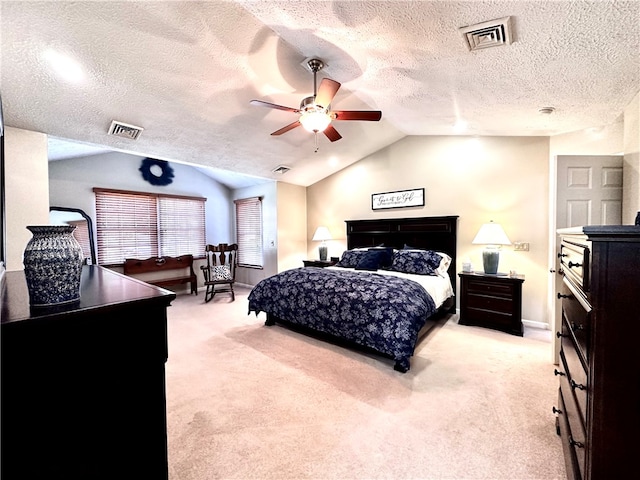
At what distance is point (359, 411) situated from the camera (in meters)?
2.00

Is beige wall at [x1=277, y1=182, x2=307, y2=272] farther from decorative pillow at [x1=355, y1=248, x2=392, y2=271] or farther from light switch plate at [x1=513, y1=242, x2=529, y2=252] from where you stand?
light switch plate at [x1=513, y1=242, x2=529, y2=252]

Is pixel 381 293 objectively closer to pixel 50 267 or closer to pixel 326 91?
pixel 326 91

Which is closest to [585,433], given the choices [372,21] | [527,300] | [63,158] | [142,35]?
[372,21]

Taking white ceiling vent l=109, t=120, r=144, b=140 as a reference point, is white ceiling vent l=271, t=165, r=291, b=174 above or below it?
below

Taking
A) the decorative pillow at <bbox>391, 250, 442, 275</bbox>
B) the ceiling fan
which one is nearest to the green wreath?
the ceiling fan

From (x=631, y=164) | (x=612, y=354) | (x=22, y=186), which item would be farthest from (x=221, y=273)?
(x=631, y=164)

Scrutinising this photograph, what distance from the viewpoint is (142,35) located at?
82.2 inches

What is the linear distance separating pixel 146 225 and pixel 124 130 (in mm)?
2670

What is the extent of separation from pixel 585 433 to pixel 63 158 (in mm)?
6443

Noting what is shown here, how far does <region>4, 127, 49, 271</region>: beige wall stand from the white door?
5170 mm

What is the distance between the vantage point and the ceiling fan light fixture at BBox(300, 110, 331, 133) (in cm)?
245

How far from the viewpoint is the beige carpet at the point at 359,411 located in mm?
1559

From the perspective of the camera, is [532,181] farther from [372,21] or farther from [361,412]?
[361,412]

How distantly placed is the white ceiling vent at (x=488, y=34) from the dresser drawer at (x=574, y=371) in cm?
170
